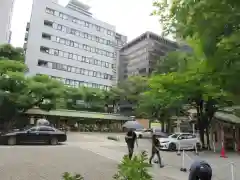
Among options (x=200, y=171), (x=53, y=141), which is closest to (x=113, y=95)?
(x=53, y=141)

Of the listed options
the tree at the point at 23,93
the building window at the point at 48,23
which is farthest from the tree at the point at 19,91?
the building window at the point at 48,23

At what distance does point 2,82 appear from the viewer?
2594 cm

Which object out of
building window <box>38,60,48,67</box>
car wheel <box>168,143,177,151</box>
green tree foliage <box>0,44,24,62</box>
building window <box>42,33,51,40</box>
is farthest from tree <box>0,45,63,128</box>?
building window <box>42,33,51,40</box>

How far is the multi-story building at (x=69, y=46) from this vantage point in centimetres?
4994

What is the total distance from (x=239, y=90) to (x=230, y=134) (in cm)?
1970

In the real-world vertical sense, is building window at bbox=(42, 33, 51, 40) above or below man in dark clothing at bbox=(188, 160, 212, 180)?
above

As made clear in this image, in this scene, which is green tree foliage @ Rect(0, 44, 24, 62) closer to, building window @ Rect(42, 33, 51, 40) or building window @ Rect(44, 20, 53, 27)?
building window @ Rect(42, 33, 51, 40)

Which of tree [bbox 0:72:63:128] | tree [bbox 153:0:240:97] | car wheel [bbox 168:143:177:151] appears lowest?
car wheel [bbox 168:143:177:151]

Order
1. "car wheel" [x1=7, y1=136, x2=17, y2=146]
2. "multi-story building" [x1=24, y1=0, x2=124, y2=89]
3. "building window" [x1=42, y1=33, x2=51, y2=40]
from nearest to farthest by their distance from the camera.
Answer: "car wheel" [x1=7, y1=136, x2=17, y2=146] → "multi-story building" [x1=24, y1=0, x2=124, y2=89] → "building window" [x1=42, y1=33, x2=51, y2=40]

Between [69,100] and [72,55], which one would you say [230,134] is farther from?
[72,55]

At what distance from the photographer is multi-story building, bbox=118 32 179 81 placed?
247 ft

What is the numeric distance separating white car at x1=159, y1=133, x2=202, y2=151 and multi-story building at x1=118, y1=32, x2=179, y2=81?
51047mm

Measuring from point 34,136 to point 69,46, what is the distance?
40.1 m

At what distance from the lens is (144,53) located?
78.2 meters
